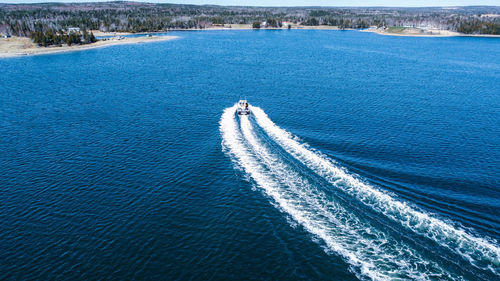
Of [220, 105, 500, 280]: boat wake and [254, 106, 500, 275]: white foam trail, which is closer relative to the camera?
[220, 105, 500, 280]: boat wake

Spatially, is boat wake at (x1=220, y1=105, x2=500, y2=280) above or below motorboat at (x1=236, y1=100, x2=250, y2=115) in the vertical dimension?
below

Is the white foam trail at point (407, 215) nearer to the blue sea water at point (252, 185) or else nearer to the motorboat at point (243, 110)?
the blue sea water at point (252, 185)

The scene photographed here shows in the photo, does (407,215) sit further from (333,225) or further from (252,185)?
(252,185)

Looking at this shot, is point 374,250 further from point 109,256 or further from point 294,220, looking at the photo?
point 109,256

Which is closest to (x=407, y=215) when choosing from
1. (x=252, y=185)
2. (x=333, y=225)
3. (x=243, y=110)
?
(x=333, y=225)

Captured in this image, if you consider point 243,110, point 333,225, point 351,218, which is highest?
point 243,110

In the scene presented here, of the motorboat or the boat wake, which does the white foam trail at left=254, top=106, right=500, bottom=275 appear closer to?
the boat wake

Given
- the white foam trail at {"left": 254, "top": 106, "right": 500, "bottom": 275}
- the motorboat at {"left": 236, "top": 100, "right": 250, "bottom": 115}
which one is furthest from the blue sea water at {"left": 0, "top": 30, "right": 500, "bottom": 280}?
the motorboat at {"left": 236, "top": 100, "right": 250, "bottom": 115}
